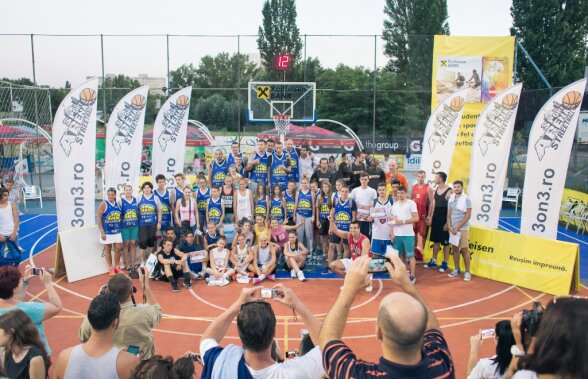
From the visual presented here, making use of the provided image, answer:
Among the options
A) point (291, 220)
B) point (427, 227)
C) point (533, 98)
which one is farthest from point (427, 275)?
point (533, 98)

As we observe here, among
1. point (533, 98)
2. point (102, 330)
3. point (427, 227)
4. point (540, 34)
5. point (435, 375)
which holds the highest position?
point (540, 34)

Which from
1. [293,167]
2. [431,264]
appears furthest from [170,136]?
[431,264]

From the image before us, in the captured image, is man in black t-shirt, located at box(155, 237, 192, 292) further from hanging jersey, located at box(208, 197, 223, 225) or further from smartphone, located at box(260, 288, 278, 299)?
smartphone, located at box(260, 288, 278, 299)

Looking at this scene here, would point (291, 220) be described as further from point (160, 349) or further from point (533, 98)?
point (533, 98)

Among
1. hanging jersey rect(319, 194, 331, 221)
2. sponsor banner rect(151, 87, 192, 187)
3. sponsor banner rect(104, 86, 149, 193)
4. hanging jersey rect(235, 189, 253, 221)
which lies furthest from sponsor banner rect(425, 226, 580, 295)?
sponsor banner rect(104, 86, 149, 193)

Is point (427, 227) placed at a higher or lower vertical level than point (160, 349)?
higher

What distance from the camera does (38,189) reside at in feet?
67.8

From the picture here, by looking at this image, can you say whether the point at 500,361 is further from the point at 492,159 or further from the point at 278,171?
the point at 278,171

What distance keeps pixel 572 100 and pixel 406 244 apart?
4.45 m

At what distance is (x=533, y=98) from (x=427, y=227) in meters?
14.4

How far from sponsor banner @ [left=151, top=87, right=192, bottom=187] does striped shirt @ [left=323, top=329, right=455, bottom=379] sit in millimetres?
12028

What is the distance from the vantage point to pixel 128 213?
35.4 ft

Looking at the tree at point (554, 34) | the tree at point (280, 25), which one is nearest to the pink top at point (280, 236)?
the tree at point (554, 34)

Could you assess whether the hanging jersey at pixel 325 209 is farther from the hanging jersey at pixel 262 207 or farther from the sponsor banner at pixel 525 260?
the sponsor banner at pixel 525 260
